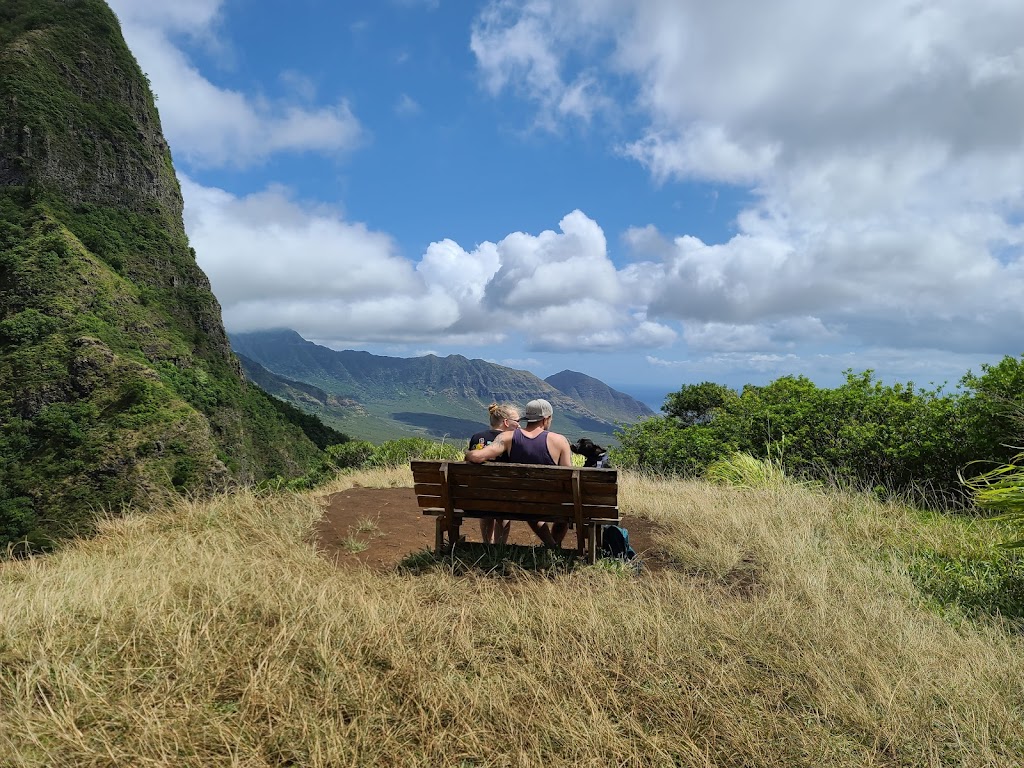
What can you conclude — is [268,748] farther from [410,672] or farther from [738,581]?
[738,581]

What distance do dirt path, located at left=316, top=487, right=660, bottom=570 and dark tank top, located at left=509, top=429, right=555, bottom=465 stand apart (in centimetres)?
133

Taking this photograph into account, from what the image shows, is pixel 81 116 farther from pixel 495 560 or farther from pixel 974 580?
pixel 974 580

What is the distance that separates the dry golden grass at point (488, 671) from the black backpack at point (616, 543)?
2.66 feet

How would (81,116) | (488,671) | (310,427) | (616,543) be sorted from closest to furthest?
(488,671) → (616,543) → (81,116) → (310,427)

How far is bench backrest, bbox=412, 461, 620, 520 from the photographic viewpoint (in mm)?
4496

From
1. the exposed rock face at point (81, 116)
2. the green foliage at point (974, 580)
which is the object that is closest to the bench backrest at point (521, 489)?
the green foliage at point (974, 580)

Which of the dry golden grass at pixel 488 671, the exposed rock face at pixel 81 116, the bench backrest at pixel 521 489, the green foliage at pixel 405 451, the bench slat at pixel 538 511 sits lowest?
the green foliage at pixel 405 451

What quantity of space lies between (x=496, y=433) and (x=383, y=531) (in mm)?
1597

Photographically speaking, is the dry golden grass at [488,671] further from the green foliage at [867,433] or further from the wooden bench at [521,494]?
the green foliage at [867,433]

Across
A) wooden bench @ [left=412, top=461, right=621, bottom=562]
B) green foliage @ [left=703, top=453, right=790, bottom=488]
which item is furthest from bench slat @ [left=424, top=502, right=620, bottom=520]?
green foliage @ [left=703, top=453, right=790, bottom=488]

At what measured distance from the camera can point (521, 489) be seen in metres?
4.69

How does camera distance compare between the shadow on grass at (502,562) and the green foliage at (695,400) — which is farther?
the green foliage at (695,400)

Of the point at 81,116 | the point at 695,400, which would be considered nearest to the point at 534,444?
the point at 695,400

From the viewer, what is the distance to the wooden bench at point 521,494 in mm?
4516
